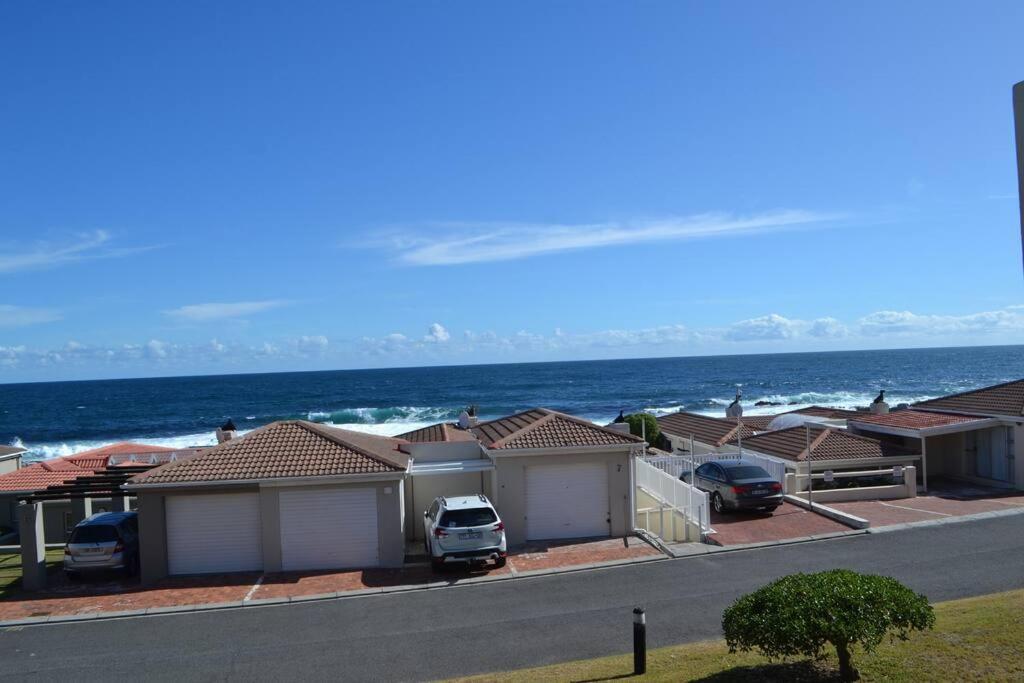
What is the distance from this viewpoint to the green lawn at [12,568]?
648 inches

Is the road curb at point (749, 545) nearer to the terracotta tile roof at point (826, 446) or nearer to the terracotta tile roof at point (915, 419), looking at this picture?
the terracotta tile roof at point (826, 446)

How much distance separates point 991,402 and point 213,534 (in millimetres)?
24237

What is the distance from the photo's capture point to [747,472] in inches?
824

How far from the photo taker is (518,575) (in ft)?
52.2

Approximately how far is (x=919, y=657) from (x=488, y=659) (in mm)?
5814

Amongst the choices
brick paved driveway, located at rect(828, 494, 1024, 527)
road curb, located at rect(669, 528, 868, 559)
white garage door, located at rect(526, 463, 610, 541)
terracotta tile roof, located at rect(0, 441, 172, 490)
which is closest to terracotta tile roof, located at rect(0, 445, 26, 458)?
terracotta tile roof, located at rect(0, 441, 172, 490)

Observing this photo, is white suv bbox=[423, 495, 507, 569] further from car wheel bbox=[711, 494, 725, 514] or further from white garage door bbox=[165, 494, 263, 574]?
car wheel bbox=[711, 494, 725, 514]

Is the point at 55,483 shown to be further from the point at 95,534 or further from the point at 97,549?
the point at 97,549

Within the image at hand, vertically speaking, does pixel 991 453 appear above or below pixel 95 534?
below

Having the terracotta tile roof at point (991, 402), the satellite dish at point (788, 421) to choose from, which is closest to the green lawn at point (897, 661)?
the terracotta tile roof at point (991, 402)

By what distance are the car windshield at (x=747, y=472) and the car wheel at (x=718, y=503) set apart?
0.71 meters

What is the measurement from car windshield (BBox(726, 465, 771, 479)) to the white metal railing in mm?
1860

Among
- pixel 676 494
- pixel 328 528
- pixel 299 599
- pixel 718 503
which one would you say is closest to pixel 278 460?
pixel 328 528

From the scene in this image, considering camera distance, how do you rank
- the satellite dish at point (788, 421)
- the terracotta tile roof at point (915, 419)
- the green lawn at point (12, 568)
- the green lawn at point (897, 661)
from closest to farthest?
1. the green lawn at point (897, 661)
2. the green lawn at point (12, 568)
3. the terracotta tile roof at point (915, 419)
4. the satellite dish at point (788, 421)
